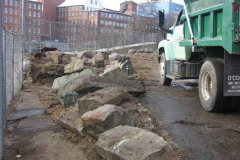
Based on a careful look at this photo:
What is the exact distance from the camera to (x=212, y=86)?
666 centimetres

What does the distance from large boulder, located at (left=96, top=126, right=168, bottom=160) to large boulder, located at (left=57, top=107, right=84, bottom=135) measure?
0.91 metres

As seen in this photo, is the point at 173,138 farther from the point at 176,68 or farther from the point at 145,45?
the point at 145,45

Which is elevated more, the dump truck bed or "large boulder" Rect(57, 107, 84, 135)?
the dump truck bed

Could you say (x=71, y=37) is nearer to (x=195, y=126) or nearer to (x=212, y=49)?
(x=212, y=49)

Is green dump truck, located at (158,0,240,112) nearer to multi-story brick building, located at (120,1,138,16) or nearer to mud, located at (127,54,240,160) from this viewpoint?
mud, located at (127,54,240,160)

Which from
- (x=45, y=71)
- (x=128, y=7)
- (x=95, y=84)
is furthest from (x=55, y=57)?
(x=128, y=7)

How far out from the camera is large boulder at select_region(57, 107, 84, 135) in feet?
17.1

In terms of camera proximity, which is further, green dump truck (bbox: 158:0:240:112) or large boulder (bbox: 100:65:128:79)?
large boulder (bbox: 100:65:128:79)

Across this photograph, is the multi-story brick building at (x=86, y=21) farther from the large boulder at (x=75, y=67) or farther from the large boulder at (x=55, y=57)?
the large boulder at (x=75, y=67)

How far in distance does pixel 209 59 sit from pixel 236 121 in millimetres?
1434

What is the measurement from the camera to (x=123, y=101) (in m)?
6.66

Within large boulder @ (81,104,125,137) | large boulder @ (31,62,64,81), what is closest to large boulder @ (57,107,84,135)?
large boulder @ (81,104,125,137)

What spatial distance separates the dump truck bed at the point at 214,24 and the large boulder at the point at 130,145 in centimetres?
261

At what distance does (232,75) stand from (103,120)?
2.78 metres
